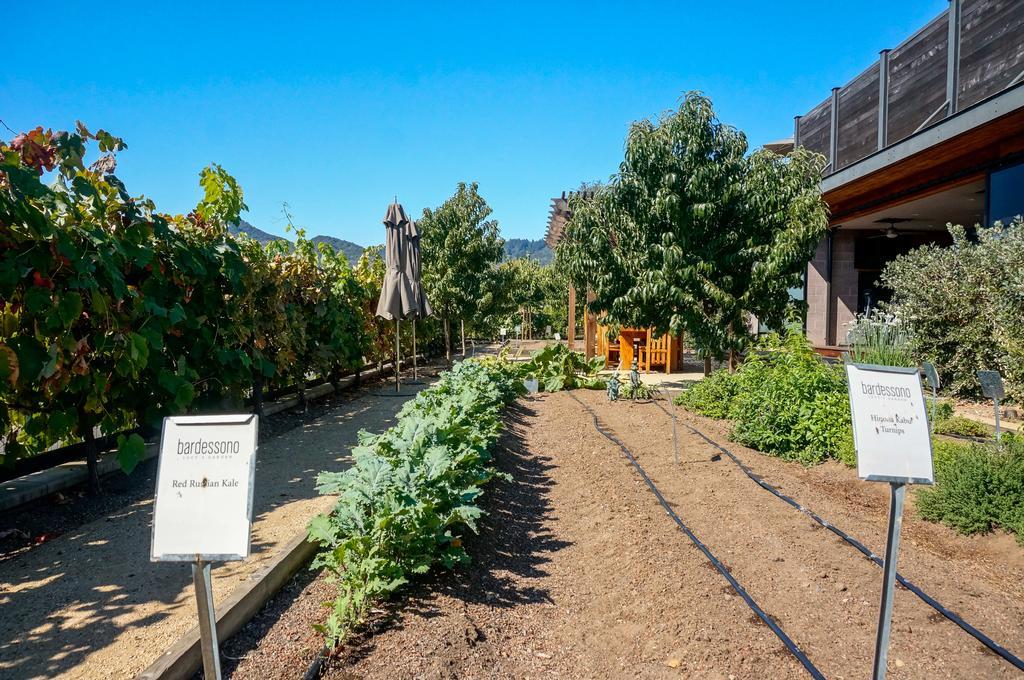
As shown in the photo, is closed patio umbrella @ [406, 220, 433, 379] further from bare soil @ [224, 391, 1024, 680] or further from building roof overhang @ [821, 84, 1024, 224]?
building roof overhang @ [821, 84, 1024, 224]

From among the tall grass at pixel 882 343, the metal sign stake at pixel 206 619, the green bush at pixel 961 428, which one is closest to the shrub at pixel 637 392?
the tall grass at pixel 882 343

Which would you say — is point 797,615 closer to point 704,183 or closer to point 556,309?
point 704,183

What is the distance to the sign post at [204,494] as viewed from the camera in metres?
1.90

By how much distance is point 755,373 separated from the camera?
7086 mm

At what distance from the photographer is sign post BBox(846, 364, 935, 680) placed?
213cm

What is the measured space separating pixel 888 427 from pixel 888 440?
47mm

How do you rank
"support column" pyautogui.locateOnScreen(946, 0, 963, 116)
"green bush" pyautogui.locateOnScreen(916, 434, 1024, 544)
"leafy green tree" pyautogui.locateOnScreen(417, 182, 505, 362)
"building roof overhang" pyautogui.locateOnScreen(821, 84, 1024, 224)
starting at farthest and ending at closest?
"leafy green tree" pyautogui.locateOnScreen(417, 182, 505, 362) < "support column" pyautogui.locateOnScreen(946, 0, 963, 116) < "building roof overhang" pyautogui.locateOnScreen(821, 84, 1024, 224) < "green bush" pyautogui.locateOnScreen(916, 434, 1024, 544)

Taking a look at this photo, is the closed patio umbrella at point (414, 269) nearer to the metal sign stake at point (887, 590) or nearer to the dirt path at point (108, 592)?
the dirt path at point (108, 592)

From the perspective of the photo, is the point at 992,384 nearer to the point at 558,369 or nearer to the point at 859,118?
the point at 558,369

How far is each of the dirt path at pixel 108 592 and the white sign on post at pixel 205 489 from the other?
108 cm

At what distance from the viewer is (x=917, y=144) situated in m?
8.75

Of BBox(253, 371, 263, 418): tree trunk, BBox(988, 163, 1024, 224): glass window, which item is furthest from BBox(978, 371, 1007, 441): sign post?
BBox(253, 371, 263, 418): tree trunk

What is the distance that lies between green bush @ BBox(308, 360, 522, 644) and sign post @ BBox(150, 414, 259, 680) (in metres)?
0.81

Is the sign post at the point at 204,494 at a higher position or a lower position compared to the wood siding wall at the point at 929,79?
lower
